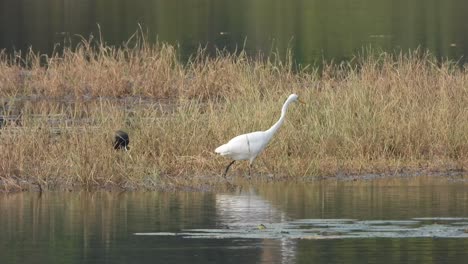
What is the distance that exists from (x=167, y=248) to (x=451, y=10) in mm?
43364

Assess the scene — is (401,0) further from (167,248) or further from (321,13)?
(167,248)

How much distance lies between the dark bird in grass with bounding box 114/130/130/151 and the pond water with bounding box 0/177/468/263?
143 centimetres

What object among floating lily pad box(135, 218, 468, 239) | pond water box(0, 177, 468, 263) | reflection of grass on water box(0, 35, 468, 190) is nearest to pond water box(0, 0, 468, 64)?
reflection of grass on water box(0, 35, 468, 190)

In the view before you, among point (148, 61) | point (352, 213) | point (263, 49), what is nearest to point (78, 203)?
point (352, 213)

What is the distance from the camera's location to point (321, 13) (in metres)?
52.1

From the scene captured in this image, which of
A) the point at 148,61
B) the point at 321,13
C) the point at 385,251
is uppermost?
the point at 321,13

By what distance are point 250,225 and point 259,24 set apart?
114 feet

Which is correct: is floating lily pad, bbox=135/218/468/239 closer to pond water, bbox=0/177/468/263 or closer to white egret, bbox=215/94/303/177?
pond water, bbox=0/177/468/263

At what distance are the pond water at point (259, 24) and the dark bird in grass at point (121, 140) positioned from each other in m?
15.1

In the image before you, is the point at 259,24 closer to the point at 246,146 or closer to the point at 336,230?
the point at 246,146

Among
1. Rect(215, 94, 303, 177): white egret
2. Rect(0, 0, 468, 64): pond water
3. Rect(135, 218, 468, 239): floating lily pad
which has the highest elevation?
Rect(0, 0, 468, 64): pond water

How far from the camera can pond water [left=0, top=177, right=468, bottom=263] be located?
1090cm

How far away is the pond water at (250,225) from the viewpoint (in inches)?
429

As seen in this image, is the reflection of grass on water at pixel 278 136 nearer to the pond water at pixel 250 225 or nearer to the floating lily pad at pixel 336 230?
the pond water at pixel 250 225
